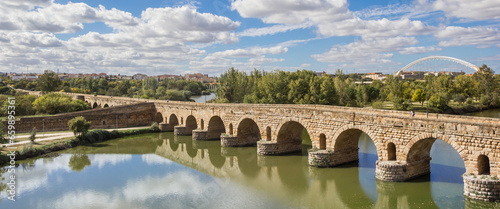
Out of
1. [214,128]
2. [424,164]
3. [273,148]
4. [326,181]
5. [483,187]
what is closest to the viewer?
[483,187]

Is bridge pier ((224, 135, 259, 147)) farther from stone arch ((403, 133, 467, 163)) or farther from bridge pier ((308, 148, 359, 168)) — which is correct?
stone arch ((403, 133, 467, 163))

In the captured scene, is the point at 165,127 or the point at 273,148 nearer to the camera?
the point at 273,148

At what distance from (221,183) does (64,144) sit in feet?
A: 45.3

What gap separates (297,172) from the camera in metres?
18.1

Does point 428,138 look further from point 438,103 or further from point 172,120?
point 438,103

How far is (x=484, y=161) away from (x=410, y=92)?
3774 centimetres

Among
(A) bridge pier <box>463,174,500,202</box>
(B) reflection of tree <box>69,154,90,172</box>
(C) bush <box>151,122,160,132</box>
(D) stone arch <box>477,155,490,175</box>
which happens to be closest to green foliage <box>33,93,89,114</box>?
(C) bush <box>151,122,160,132</box>

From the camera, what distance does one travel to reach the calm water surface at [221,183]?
45.9ft

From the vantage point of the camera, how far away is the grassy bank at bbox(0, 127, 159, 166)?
21.1 metres

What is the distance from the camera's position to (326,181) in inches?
650

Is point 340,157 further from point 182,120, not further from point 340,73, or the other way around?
point 340,73

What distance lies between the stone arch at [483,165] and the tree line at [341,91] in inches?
820

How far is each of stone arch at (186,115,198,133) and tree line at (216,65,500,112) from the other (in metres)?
9.00

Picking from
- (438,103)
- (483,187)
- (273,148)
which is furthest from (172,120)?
(438,103)
